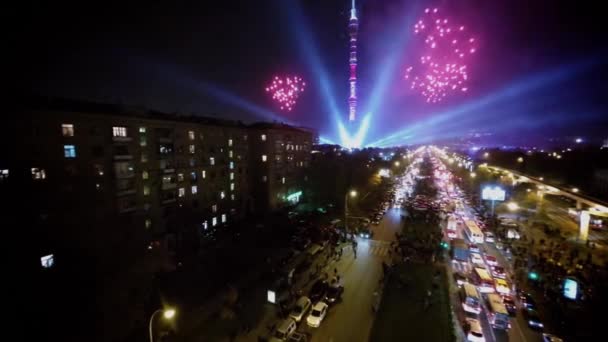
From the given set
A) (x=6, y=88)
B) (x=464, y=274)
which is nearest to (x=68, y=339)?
(x=6, y=88)

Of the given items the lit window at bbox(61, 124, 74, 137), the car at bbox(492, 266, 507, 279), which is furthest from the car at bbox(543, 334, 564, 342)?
the lit window at bbox(61, 124, 74, 137)

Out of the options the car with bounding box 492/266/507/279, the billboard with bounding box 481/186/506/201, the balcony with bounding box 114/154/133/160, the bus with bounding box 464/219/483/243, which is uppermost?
the balcony with bounding box 114/154/133/160

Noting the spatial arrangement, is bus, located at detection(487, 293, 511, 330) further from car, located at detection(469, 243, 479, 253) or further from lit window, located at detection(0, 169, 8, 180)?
lit window, located at detection(0, 169, 8, 180)

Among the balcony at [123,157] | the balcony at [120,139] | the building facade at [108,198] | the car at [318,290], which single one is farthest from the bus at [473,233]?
the balcony at [120,139]

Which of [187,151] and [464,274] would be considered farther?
[187,151]

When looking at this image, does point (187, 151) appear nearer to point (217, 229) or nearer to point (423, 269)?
point (217, 229)

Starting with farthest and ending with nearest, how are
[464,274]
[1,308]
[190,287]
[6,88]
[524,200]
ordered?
[524,200], [464,274], [190,287], [6,88], [1,308]

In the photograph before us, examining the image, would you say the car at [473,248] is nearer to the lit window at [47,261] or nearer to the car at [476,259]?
the car at [476,259]
